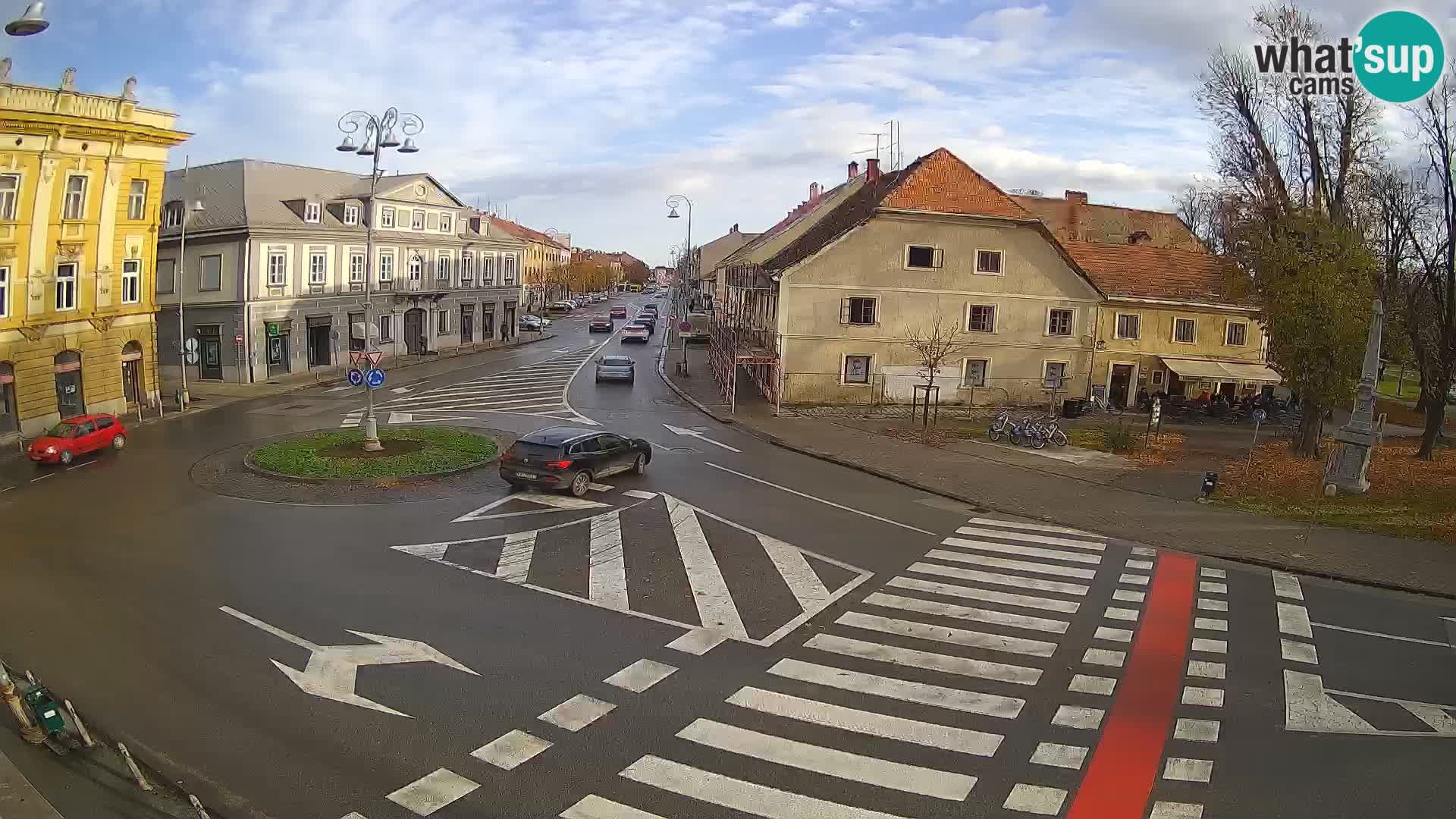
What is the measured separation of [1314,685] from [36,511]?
22.9m

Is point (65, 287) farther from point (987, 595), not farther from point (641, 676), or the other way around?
point (987, 595)

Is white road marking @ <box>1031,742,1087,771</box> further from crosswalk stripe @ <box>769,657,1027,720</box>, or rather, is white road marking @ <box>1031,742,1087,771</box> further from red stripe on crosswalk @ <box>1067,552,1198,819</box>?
crosswalk stripe @ <box>769,657,1027,720</box>

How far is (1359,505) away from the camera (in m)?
20.5

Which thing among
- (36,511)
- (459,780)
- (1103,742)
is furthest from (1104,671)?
(36,511)

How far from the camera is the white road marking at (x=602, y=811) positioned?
26.1ft

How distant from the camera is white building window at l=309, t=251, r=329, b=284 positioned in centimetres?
4462

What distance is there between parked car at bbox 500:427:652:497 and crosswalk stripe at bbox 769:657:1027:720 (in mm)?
9742

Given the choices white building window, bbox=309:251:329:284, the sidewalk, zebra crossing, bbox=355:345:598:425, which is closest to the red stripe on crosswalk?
the sidewalk

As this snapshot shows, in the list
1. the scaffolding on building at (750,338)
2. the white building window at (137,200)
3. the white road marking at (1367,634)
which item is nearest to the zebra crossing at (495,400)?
the scaffolding on building at (750,338)

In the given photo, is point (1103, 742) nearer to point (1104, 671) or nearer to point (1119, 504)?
Answer: point (1104, 671)

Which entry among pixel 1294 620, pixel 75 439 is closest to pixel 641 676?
pixel 1294 620

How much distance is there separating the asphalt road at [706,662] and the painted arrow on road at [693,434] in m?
7.76

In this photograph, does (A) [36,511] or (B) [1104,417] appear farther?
(B) [1104,417]

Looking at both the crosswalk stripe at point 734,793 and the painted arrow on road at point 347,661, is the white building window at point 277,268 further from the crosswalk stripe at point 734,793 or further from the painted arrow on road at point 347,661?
the crosswalk stripe at point 734,793
